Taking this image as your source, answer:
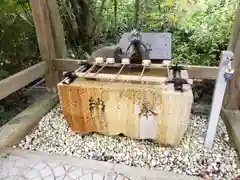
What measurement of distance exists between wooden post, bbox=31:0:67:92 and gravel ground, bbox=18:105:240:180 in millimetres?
671

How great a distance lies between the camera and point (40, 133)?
186 cm

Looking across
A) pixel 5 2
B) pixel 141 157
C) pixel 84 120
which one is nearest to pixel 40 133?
pixel 84 120

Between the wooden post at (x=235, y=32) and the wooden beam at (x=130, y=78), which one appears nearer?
the wooden beam at (x=130, y=78)

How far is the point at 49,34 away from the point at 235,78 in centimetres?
184

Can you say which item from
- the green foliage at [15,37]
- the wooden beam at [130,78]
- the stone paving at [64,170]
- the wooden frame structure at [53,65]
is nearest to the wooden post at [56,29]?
the wooden frame structure at [53,65]

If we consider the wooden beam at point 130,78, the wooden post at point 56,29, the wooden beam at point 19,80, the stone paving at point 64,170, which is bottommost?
the stone paving at point 64,170

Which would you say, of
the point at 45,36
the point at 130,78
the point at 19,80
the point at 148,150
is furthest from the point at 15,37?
the point at 148,150

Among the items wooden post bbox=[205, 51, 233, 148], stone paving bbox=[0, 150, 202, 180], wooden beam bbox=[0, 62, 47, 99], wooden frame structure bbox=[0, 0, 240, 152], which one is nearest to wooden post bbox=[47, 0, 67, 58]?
wooden frame structure bbox=[0, 0, 240, 152]

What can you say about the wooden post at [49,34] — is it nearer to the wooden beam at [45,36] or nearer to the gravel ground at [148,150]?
the wooden beam at [45,36]

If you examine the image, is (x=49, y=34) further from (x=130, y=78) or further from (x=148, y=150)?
(x=148, y=150)

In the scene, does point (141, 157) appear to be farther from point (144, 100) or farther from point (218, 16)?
point (218, 16)

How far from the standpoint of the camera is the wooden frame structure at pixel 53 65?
5.69ft

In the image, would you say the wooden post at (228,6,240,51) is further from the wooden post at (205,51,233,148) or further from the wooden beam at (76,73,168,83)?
the wooden beam at (76,73,168,83)

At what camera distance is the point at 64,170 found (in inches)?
54.8
